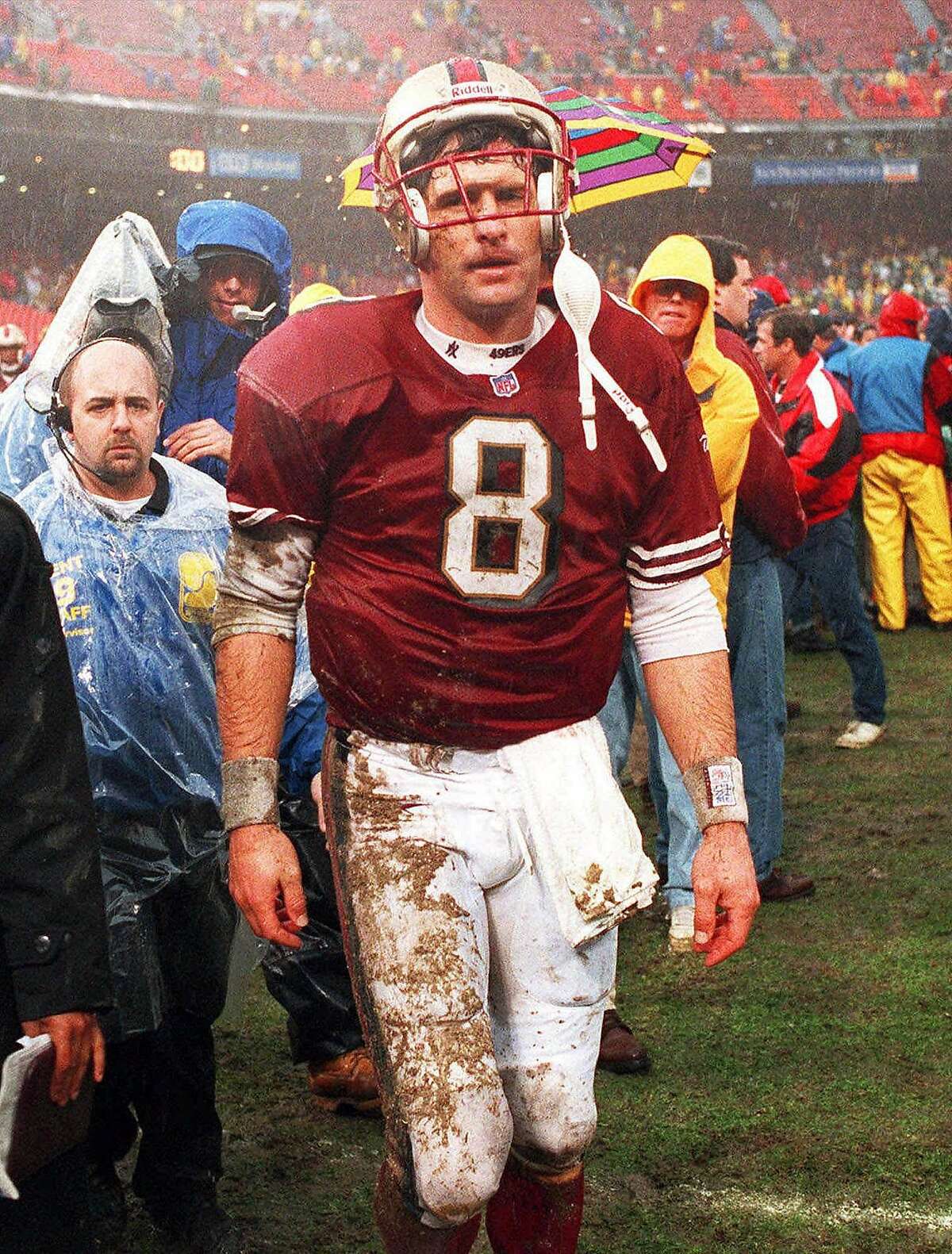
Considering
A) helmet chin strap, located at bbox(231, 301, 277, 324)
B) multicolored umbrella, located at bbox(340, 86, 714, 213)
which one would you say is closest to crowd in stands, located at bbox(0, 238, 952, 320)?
multicolored umbrella, located at bbox(340, 86, 714, 213)

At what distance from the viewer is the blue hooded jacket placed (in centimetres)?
375

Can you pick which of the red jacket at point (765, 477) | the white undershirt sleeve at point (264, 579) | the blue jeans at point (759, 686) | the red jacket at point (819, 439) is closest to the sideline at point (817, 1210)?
the white undershirt sleeve at point (264, 579)

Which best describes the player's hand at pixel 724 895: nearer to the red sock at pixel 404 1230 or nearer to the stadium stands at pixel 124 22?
the red sock at pixel 404 1230

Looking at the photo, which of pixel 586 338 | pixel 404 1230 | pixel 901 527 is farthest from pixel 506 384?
pixel 901 527

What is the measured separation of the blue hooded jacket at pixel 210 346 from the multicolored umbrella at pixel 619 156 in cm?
113

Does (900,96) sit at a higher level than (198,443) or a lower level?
higher

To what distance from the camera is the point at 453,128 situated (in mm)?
2352

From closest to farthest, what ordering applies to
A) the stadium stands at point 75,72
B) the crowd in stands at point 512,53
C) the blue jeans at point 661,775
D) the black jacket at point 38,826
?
the black jacket at point 38,826
the blue jeans at point 661,775
the stadium stands at point 75,72
the crowd in stands at point 512,53

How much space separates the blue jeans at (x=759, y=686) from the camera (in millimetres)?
4750

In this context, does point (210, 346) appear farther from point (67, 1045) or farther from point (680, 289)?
point (67, 1045)

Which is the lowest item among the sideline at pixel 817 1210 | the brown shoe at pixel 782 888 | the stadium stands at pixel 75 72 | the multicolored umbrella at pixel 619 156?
the sideline at pixel 817 1210

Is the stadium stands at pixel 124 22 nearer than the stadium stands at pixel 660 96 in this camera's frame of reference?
Yes

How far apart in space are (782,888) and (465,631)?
9.65ft

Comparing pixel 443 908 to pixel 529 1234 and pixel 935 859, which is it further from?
pixel 935 859
